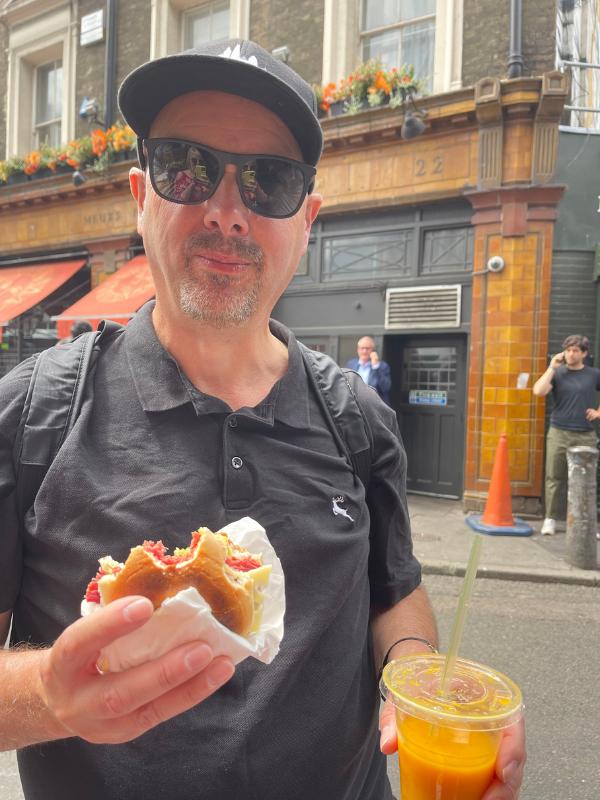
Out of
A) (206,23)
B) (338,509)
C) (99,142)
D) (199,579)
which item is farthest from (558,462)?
(206,23)

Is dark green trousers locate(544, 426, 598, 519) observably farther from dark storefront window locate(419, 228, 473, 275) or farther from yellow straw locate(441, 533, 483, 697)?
yellow straw locate(441, 533, 483, 697)

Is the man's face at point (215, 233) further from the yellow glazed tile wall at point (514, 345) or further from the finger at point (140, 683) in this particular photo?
the yellow glazed tile wall at point (514, 345)

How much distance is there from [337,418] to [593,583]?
5369 millimetres

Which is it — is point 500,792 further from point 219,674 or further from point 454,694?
point 219,674

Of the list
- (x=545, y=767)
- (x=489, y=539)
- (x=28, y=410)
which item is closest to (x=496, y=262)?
(x=489, y=539)

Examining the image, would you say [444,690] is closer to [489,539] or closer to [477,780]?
[477,780]

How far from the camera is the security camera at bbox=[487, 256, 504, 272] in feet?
26.1

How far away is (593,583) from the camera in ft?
19.0

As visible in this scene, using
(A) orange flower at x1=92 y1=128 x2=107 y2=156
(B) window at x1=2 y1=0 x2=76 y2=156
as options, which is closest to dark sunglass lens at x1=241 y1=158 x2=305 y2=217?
(A) orange flower at x1=92 y1=128 x2=107 y2=156

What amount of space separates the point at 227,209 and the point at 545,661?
3999mm

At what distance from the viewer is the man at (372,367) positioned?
836 centimetres

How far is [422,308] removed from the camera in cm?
869

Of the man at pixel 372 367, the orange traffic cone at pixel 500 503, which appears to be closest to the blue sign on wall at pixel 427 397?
the man at pixel 372 367

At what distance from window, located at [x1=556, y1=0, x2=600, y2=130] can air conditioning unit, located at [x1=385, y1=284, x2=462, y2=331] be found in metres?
2.78
